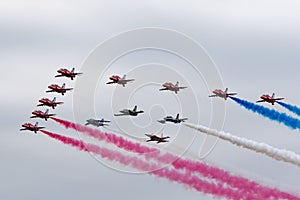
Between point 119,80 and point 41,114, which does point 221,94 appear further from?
point 41,114

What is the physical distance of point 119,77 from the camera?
12094 cm

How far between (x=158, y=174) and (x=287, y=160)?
764 inches

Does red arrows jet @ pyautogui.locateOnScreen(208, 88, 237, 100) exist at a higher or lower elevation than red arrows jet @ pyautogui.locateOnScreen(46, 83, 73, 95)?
higher

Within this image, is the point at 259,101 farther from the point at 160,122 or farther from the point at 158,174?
the point at 158,174

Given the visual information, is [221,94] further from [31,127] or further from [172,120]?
[31,127]

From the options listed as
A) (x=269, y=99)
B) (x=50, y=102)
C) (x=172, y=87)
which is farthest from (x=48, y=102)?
(x=269, y=99)

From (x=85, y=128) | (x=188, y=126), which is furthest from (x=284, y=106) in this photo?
(x=85, y=128)

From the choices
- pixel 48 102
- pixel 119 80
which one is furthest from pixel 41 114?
pixel 119 80

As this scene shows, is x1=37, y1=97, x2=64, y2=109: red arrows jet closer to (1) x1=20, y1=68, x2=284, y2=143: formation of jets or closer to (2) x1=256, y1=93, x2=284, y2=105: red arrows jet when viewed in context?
(1) x1=20, y1=68, x2=284, y2=143: formation of jets

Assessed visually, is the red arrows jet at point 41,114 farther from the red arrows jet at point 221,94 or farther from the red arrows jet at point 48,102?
the red arrows jet at point 221,94

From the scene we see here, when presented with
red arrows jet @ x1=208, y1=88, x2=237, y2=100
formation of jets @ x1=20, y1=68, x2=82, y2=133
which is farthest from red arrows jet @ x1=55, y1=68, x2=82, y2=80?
red arrows jet @ x1=208, y1=88, x2=237, y2=100

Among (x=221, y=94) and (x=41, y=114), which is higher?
(x=221, y=94)

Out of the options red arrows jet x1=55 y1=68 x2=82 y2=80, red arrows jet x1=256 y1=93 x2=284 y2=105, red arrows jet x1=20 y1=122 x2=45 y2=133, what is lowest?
red arrows jet x1=20 y1=122 x2=45 y2=133

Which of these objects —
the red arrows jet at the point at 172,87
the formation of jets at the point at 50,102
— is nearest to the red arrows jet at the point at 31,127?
the formation of jets at the point at 50,102
